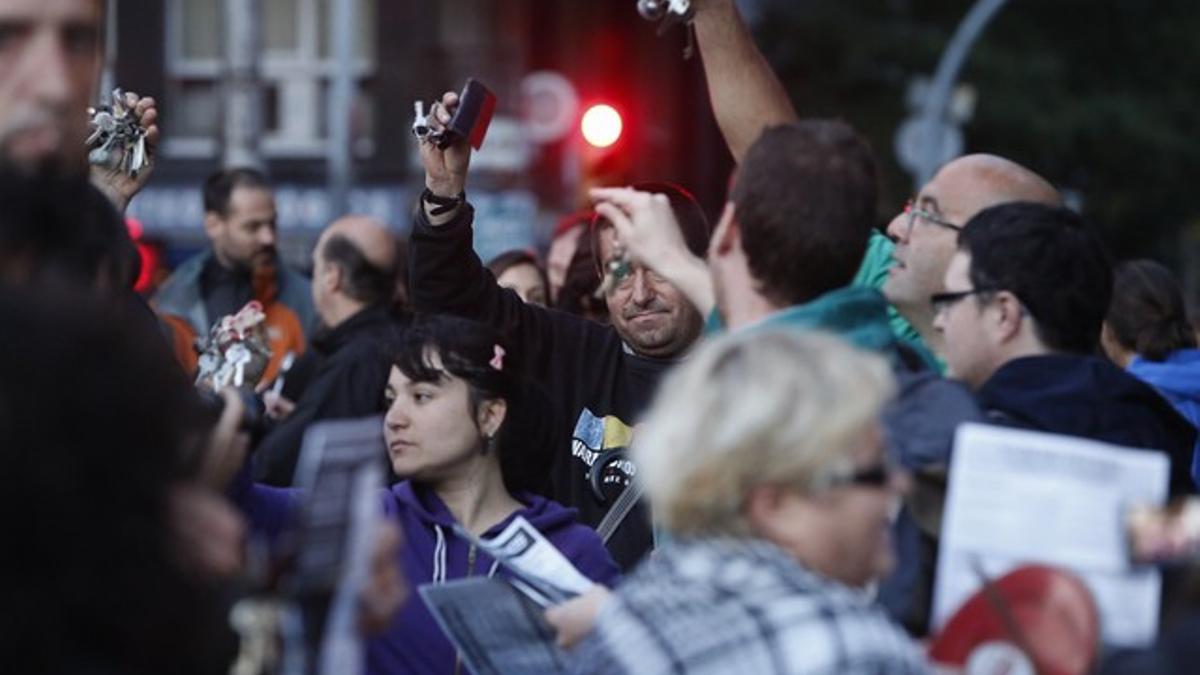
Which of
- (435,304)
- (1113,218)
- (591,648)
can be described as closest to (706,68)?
(435,304)

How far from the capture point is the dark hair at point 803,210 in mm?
4445

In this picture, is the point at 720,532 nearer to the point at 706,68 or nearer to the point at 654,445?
the point at 654,445

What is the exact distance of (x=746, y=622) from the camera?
11.8 ft

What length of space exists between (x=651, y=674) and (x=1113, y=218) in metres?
33.1

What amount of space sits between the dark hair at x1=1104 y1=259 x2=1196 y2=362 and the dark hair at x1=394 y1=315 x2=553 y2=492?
3.31 metres

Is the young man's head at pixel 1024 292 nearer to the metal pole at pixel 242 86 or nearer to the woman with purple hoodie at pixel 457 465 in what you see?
the woman with purple hoodie at pixel 457 465

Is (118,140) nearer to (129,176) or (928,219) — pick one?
(129,176)

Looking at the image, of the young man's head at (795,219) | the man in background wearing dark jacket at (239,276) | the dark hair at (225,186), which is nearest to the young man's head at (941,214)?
the young man's head at (795,219)

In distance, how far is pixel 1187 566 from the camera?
12.2 ft

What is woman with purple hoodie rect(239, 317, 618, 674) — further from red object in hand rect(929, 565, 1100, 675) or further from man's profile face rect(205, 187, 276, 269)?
man's profile face rect(205, 187, 276, 269)

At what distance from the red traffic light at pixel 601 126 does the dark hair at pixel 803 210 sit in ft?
33.1

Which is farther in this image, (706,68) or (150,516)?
(706,68)

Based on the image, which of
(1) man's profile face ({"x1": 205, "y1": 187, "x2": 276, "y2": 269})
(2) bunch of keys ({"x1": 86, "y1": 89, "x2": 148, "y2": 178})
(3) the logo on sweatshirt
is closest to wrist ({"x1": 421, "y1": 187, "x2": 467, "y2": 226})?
(3) the logo on sweatshirt

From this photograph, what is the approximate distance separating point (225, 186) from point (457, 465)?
18.3 ft
